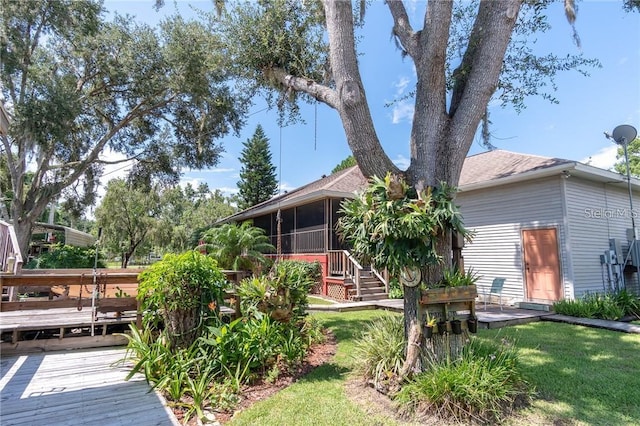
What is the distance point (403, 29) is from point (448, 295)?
366cm

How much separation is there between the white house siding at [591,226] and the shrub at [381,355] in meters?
7.54

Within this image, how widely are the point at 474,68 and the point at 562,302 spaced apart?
7450 mm

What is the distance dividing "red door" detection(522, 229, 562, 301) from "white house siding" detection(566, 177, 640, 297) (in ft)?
1.40

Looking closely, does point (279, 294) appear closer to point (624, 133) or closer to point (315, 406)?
point (315, 406)

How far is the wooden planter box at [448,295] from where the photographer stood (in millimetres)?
3752

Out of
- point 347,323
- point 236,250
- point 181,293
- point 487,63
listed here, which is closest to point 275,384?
point 181,293

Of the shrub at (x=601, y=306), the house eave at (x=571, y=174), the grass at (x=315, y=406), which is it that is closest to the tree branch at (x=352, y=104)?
the grass at (x=315, y=406)

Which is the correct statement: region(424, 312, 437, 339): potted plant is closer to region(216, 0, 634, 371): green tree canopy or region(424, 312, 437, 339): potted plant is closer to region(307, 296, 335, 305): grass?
region(216, 0, 634, 371): green tree canopy

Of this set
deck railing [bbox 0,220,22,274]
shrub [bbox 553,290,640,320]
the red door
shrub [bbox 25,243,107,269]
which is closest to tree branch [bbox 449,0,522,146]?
deck railing [bbox 0,220,22,274]

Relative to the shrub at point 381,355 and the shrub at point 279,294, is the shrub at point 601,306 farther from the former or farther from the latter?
the shrub at point 279,294

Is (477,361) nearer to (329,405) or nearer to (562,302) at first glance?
(329,405)

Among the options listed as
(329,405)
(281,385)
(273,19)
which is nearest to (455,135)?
(329,405)

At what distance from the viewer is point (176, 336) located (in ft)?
14.9

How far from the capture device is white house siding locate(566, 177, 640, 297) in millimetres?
9250
